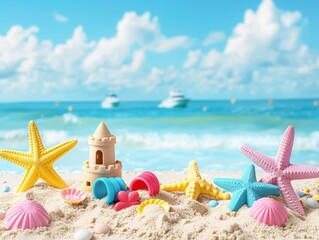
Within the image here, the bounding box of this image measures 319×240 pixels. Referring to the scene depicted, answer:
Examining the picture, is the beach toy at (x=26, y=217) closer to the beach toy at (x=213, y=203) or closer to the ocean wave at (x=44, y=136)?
the beach toy at (x=213, y=203)

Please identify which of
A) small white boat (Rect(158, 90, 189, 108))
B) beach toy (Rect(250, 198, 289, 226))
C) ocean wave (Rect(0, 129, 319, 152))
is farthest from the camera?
small white boat (Rect(158, 90, 189, 108))

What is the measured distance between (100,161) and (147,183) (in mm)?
719

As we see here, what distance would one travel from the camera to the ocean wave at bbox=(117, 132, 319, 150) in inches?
546

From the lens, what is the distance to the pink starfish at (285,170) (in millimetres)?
4496

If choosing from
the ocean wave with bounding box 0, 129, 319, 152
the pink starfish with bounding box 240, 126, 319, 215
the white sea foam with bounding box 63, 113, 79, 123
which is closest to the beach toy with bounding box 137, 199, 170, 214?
the pink starfish with bounding box 240, 126, 319, 215

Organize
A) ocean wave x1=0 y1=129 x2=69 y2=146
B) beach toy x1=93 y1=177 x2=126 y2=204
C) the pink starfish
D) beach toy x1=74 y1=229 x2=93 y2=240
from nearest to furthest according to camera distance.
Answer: beach toy x1=74 y1=229 x2=93 y2=240 < beach toy x1=93 y1=177 x2=126 y2=204 < the pink starfish < ocean wave x1=0 y1=129 x2=69 y2=146

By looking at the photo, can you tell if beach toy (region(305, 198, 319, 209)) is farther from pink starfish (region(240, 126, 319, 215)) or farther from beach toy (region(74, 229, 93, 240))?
beach toy (region(74, 229, 93, 240))

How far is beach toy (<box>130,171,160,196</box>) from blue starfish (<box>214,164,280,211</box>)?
69 centimetres

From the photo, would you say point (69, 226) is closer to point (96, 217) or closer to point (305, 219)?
point (96, 217)

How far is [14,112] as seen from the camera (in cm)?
2605

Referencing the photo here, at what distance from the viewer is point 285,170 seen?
4602 mm

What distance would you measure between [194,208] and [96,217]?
3.41 feet

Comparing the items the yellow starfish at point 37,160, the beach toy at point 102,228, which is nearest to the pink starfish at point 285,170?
the beach toy at point 102,228

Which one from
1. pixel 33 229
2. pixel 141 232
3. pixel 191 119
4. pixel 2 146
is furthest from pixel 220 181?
pixel 191 119
